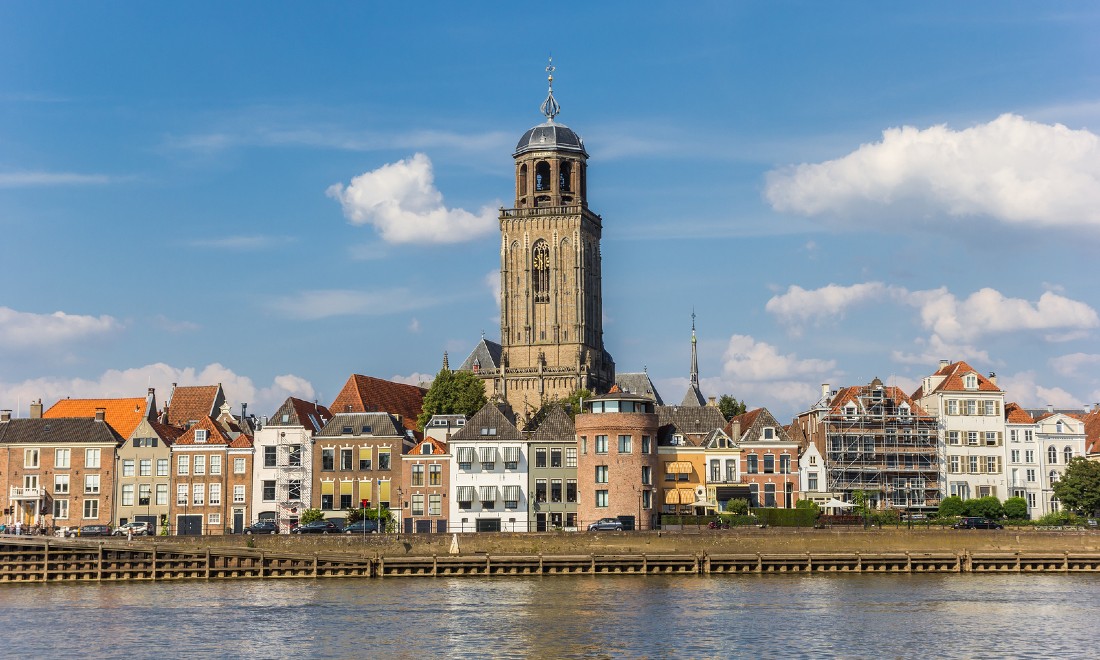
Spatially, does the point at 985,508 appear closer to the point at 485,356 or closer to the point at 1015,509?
the point at 1015,509

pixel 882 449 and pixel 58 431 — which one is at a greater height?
pixel 58 431

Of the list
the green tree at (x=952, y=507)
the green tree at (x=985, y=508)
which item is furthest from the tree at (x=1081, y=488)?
the green tree at (x=952, y=507)

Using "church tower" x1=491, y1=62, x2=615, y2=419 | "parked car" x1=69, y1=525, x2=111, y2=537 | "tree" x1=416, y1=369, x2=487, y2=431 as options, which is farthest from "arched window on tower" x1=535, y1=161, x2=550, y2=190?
"parked car" x1=69, y1=525, x2=111, y2=537

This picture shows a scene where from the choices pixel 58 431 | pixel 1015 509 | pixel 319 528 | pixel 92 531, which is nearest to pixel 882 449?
pixel 1015 509

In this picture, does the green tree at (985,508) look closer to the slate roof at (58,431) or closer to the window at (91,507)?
the slate roof at (58,431)

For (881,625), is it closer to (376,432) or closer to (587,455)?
(587,455)

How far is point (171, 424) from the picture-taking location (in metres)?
128

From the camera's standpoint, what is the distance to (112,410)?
408 feet

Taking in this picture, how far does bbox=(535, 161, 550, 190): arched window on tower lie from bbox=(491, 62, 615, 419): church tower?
12cm

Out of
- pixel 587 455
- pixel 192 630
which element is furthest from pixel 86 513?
pixel 192 630

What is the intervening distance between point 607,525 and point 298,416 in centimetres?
2819

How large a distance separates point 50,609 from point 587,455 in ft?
141

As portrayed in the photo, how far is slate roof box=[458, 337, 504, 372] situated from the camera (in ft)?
552

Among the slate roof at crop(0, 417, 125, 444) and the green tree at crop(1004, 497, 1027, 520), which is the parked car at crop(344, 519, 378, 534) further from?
the green tree at crop(1004, 497, 1027, 520)
